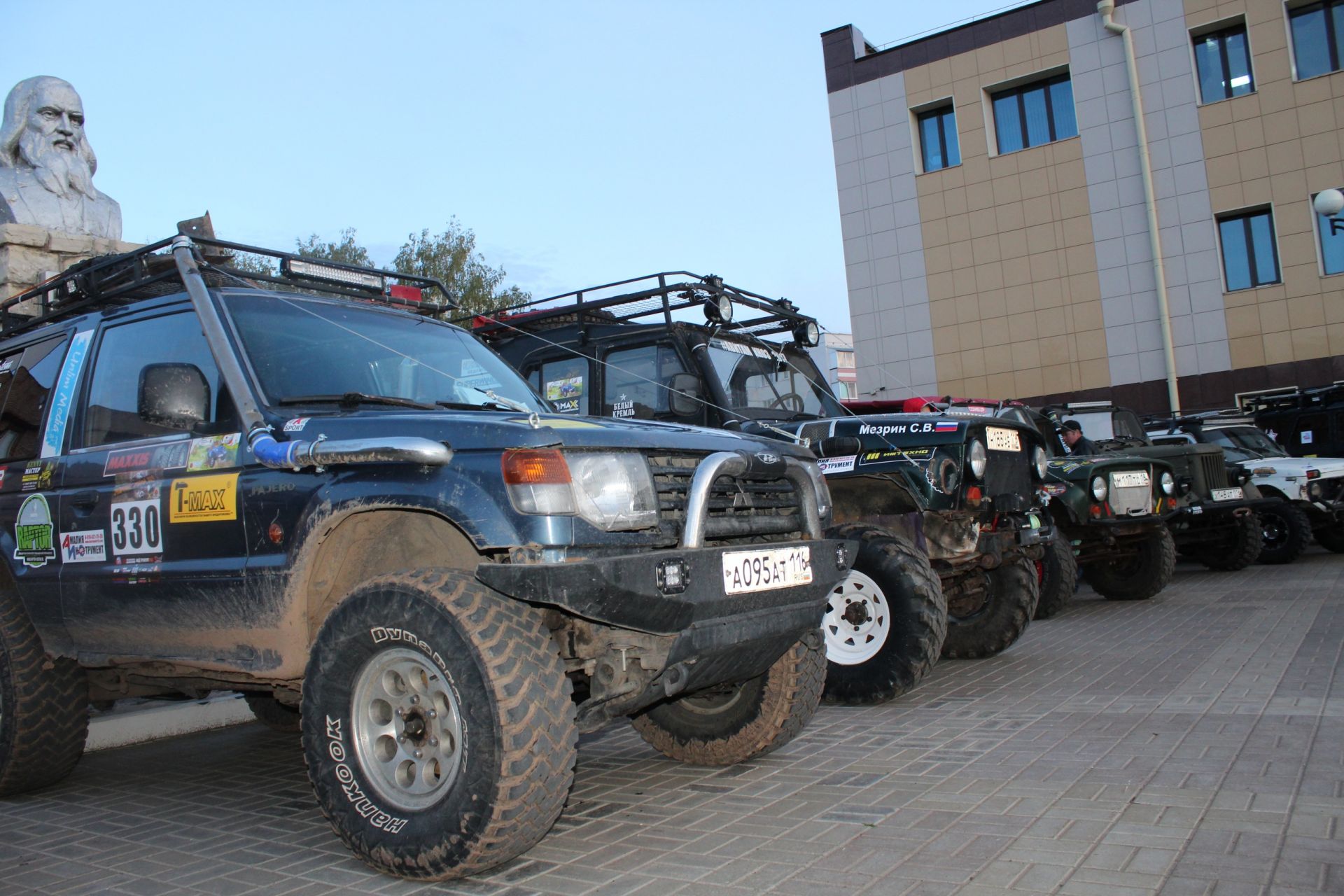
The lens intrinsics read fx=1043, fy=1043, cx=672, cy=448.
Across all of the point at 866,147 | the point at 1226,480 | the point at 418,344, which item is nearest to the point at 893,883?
the point at 418,344

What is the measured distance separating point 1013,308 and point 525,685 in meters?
22.0

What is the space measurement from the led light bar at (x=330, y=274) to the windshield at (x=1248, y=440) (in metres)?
12.5

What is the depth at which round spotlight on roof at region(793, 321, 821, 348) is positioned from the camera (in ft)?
26.5

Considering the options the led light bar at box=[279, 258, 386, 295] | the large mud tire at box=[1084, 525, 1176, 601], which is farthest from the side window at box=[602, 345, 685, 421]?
the large mud tire at box=[1084, 525, 1176, 601]

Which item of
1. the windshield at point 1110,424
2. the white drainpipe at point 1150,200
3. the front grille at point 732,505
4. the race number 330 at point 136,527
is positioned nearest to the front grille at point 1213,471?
the windshield at point 1110,424

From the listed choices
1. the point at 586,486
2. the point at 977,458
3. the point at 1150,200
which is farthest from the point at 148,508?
the point at 1150,200

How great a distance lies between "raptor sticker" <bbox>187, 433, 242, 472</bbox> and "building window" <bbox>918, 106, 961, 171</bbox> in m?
22.7

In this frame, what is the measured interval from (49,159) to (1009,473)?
311 inches

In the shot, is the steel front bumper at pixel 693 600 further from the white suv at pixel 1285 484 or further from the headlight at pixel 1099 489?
the white suv at pixel 1285 484

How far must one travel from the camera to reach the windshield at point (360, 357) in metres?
4.18

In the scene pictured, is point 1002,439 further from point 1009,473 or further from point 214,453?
point 214,453

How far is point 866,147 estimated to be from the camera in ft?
82.6

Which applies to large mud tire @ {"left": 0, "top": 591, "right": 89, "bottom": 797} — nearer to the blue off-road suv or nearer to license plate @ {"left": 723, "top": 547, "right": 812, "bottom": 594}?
the blue off-road suv

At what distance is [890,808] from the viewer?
12.8 feet
